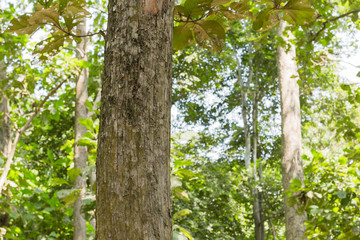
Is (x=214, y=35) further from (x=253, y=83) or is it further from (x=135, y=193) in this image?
(x=253, y=83)

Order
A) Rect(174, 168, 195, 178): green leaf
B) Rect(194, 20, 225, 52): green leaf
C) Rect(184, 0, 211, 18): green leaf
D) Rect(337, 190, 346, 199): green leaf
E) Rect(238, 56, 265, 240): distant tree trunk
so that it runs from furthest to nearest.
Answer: Rect(238, 56, 265, 240): distant tree trunk < Rect(337, 190, 346, 199): green leaf < Rect(174, 168, 195, 178): green leaf < Rect(194, 20, 225, 52): green leaf < Rect(184, 0, 211, 18): green leaf

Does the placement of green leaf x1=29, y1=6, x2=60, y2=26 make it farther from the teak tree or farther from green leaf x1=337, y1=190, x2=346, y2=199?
green leaf x1=337, y1=190, x2=346, y2=199

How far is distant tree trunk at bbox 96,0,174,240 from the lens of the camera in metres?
0.86

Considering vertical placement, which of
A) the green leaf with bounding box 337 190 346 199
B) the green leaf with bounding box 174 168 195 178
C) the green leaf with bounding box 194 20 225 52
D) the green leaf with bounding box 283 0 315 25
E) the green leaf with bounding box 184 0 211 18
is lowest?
the green leaf with bounding box 337 190 346 199

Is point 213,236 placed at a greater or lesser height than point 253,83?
lesser

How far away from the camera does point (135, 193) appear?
863 millimetres

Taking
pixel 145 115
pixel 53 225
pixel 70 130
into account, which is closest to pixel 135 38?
pixel 145 115

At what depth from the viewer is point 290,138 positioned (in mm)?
5227

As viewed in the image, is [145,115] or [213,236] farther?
[213,236]

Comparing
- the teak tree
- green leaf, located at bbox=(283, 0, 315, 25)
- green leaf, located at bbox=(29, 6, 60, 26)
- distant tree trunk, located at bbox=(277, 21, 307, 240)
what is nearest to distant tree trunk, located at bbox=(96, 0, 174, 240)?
the teak tree

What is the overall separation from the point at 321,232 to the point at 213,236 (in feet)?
19.6

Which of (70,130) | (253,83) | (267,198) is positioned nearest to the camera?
(70,130)

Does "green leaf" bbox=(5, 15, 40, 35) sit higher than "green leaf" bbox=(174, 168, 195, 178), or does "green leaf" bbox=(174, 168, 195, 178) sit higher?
"green leaf" bbox=(5, 15, 40, 35)

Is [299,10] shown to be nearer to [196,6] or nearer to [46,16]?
[196,6]
